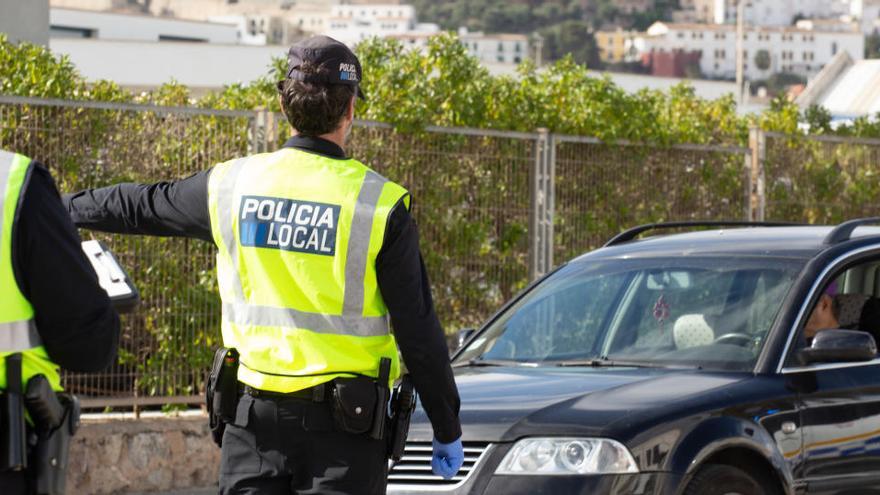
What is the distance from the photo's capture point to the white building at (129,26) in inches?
2842

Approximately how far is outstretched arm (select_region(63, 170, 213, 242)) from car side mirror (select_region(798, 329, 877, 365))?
8.81 ft

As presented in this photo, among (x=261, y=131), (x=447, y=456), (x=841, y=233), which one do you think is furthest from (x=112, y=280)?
(x=261, y=131)

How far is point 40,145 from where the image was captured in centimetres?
909

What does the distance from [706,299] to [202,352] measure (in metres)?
3.96

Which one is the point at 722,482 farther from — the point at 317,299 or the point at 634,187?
the point at 634,187

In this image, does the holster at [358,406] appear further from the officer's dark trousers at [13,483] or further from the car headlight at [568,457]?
the car headlight at [568,457]

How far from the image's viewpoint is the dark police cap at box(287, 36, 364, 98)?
4398mm

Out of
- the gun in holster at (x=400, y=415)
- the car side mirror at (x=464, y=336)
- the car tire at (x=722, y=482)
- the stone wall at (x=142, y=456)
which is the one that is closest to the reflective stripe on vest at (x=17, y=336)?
the gun in holster at (x=400, y=415)

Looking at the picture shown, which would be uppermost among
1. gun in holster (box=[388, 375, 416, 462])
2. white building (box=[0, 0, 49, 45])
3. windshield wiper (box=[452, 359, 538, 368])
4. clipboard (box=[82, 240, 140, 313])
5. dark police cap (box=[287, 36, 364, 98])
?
white building (box=[0, 0, 49, 45])

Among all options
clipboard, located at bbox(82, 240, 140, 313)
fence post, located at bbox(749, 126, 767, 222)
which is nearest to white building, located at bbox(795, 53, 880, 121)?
fence post, located at bbox(749, 126, 767, 222)

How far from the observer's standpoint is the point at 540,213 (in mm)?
11352

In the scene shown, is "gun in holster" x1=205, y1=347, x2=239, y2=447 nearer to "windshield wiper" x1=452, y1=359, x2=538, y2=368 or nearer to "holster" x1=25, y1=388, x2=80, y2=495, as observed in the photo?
"holster" x1=25, y1=388, x2=80, y2=495

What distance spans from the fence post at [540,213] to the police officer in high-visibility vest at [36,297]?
7808 mm

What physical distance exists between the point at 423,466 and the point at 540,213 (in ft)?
18.2
